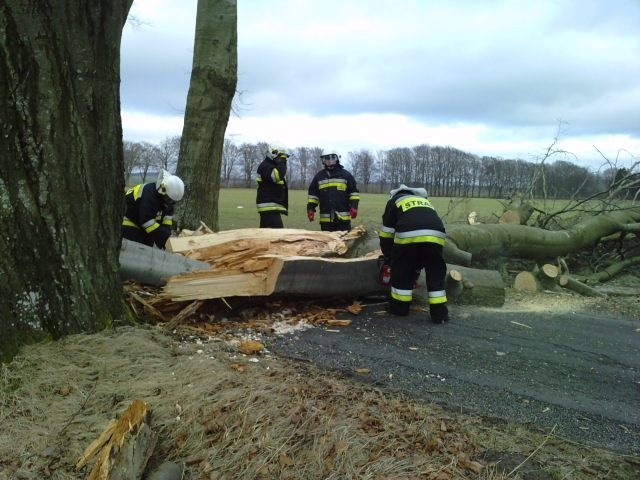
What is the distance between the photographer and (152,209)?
21.7 feet

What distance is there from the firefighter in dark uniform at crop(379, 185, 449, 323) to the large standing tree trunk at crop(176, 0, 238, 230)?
12.6ft

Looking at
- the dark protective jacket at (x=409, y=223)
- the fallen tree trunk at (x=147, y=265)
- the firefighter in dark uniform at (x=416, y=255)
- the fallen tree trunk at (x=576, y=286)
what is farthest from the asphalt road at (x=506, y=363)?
the fallen tree trunk at (x=576, y=286)

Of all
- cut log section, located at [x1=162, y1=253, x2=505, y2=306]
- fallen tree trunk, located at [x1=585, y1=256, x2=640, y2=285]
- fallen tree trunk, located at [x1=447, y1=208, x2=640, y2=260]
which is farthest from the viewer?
fallen tree trunk, located at [x1=585, y1=256, x2=640, y2=285]

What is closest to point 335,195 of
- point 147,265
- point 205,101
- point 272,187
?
point 272,187

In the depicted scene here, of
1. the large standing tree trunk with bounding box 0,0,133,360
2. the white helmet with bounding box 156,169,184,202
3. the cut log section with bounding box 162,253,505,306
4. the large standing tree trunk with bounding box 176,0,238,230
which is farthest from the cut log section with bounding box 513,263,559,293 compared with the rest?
the large standing tree trunk with bounding box 0,0,133,360

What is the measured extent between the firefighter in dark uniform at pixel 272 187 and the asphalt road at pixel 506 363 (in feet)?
12.2

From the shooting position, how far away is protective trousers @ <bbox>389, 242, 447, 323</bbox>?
5859 millimetres

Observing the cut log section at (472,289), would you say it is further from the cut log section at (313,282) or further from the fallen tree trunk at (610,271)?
the fallen tree trunk at (610,271)

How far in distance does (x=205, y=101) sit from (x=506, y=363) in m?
6.21

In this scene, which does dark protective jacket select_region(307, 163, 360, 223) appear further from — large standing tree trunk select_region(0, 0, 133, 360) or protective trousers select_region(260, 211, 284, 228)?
large standing tree trunk select_region(0, 0, 133, 360)

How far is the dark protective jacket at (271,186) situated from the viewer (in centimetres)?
926

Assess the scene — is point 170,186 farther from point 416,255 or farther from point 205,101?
point 416,255

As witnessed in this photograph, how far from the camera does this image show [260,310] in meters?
5.75

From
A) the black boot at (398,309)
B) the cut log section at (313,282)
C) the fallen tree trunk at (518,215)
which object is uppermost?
the fallen tree trunk at (518,215)
